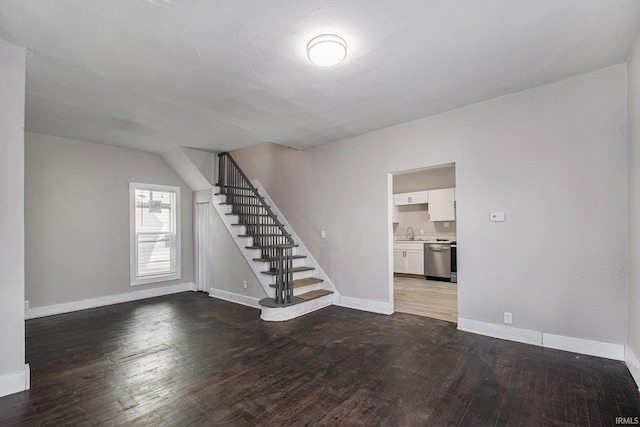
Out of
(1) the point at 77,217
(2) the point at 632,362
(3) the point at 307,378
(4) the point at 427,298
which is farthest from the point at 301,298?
(1) the point at 77,217

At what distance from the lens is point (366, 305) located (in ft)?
15.2

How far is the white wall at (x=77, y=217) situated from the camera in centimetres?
449

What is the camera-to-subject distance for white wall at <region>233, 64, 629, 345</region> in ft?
9.29

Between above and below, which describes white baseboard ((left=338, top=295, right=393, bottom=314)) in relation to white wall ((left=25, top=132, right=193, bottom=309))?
below

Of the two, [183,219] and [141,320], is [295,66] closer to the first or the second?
[141,320]

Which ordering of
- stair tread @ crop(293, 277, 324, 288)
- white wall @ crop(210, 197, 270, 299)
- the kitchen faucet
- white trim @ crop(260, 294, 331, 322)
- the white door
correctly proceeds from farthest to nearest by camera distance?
the kitchen faucet < the white door < white wall @ crop(210, 197, 270, 299) < stair tread @ crop(293, 277, 324, 288) < white trim @ crop(260, 294, 331, 322)

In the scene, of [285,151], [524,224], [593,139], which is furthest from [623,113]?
[285,151]

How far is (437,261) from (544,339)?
372 cm

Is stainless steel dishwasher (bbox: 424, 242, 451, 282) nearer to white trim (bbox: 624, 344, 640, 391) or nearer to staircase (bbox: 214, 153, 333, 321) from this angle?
staircase (bbox: 214, 153, 333, 321)

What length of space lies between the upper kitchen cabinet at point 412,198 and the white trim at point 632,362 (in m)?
4.89

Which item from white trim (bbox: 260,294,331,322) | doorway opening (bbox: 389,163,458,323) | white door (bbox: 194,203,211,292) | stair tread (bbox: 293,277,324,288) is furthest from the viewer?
doorway opening (bbox: 389,163,458,323)

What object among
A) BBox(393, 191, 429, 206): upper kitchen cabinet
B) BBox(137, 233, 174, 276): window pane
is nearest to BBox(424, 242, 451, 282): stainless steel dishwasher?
BBox(393, 191, 429, 206): upper kitchen cabinet

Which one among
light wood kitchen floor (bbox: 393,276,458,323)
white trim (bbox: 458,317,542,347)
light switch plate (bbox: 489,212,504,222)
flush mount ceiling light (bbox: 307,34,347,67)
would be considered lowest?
light wood kitchen floor (bbox: 393,276,458,323)

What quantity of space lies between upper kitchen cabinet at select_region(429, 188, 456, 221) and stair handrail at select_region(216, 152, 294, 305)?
371 cm
